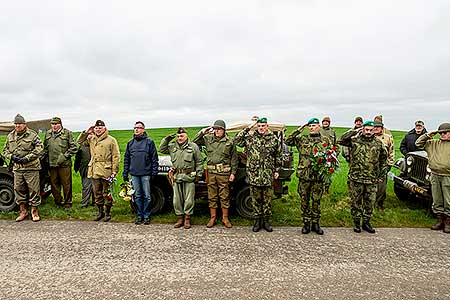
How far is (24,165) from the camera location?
6.75m

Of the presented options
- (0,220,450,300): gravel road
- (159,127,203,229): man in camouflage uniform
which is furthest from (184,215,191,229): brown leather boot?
(0,220,450,300): gravel road

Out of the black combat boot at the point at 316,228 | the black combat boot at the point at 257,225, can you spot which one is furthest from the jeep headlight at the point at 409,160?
the black combat boot at the point at 257,225

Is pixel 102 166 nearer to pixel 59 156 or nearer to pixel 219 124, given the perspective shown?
pixel 59 156

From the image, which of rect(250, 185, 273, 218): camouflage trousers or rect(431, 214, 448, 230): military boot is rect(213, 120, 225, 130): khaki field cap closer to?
rect(250, 185, 273, 218): camouflage trousers

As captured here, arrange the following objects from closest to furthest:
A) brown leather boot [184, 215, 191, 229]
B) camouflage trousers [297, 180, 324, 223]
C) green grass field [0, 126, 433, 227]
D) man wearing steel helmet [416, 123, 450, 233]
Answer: camouflage trousers [297, 180, 324, 223] < man wearing steel helmet [416, 123, 450, 233] < brown leather boot [184, 215, 191, 229] < green grass field [0, 126, 433, 227]

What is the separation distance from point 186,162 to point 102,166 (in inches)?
64.4

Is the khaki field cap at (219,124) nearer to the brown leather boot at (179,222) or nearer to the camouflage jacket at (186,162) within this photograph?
the camouflage jacket at (186,162)

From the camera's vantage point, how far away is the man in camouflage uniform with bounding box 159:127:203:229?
250 inches

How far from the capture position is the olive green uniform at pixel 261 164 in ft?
20.0

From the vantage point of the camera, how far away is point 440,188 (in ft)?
20.6

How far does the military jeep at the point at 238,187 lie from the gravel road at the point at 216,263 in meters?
0.68

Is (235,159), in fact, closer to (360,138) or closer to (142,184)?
(142,184)

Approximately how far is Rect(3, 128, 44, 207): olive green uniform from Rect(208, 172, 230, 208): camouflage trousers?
129 inches

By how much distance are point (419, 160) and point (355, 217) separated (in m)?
2.29
